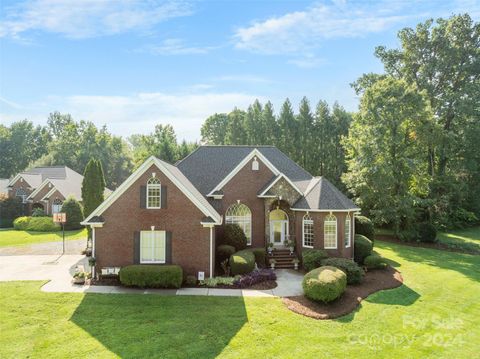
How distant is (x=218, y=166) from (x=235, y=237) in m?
8.04

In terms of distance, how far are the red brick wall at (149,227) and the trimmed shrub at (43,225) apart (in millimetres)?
25631

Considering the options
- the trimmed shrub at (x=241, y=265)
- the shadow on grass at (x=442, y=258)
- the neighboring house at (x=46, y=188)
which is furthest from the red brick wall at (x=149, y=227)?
the neighboring house at (x=46, y=188)

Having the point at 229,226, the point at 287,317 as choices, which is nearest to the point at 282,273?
the point at 229,226

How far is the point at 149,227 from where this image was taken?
19.4 meters

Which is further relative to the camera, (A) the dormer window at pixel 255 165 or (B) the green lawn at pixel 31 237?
(B) the green lawn at pixel 31 237

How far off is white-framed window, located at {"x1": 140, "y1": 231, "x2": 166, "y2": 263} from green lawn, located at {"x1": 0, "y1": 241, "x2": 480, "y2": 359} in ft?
9.93

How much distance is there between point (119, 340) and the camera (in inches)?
483

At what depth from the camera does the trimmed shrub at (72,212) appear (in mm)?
40469

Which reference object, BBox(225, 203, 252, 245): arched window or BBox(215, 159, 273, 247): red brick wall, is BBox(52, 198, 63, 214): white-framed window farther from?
BBox(225, 203, 252, 245): arched window

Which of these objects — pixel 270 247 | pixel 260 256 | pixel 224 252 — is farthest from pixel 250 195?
pixel 224 252

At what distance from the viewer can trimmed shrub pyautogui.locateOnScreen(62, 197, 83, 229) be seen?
4047cm

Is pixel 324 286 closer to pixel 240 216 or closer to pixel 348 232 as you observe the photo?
pixel 348 232

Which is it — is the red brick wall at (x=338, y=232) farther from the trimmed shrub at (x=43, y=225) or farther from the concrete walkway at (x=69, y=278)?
the trimmed shrub at (x=43, y=225)

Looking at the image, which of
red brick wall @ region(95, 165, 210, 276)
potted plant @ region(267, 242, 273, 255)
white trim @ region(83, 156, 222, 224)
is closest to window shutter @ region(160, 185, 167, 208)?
red brick wall @ region(95, 165, 210, 276)
